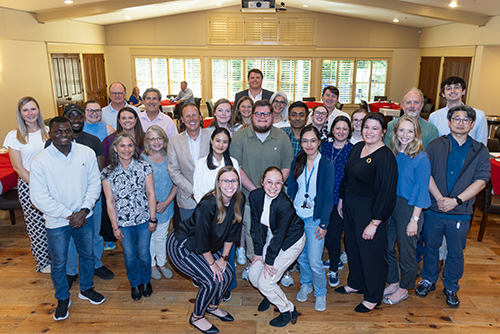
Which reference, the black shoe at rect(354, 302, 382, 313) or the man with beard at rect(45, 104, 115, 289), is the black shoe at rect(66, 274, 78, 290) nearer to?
the man with beard at rect(45, 104, 115, 289)

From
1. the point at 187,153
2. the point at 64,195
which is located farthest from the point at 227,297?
the point at 64,195

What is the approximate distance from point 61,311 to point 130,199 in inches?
45.7

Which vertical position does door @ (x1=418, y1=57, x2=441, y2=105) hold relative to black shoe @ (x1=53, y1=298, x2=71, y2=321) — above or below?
above

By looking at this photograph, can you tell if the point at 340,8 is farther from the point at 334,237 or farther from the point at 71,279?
the point at 71,279

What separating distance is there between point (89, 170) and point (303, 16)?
12.2 meters

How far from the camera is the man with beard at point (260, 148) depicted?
3.37 meters

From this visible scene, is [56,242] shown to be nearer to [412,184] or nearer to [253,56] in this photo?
[412,184]

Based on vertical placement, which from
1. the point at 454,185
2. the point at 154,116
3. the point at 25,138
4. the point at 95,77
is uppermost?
the point at 95,77

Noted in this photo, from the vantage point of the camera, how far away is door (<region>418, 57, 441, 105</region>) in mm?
12031

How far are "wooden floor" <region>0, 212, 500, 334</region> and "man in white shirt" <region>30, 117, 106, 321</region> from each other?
1.01 ft

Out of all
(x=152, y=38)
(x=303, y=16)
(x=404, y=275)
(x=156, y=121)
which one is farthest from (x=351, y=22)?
(x=404, y=275)

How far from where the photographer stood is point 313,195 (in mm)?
3031

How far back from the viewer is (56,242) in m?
2.93

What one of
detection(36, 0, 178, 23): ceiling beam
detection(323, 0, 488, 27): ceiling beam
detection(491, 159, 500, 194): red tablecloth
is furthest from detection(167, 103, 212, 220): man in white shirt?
detection(323, 0, 488, 27): ceiling beam
